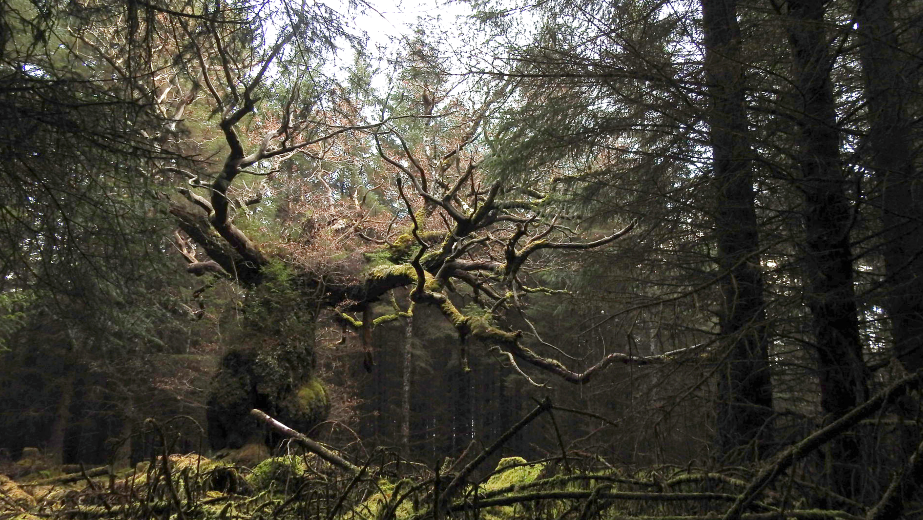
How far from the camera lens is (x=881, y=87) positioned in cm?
318

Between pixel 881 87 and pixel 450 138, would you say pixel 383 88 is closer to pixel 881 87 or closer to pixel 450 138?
pixel 450 138

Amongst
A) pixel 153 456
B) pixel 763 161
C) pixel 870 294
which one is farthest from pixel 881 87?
pixel 153 456

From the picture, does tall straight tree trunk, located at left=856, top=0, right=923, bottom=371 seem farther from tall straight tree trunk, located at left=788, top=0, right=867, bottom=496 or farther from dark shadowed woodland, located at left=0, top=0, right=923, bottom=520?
tall straight tree trunk, located at left=788, top=0, right=867, bottom=496

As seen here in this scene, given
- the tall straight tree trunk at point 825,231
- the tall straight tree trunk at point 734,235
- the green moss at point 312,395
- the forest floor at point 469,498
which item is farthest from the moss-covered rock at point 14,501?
the green moss at point 312,395

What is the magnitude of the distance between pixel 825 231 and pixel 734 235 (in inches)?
34.3

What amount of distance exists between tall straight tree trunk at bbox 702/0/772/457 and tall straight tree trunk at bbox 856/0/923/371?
598mm

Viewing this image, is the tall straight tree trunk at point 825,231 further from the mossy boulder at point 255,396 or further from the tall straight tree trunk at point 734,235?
the mossy boulder at point 255,396

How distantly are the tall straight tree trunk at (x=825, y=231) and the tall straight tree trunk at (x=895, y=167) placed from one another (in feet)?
0.64

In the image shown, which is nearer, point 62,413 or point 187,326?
point 187,326

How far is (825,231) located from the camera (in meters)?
3.44

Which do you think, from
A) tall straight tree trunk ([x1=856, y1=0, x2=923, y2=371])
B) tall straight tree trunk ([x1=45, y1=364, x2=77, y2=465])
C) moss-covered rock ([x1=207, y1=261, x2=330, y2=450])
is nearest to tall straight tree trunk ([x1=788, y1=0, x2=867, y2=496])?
tall straight tree trunk ([x1=856, y1=0, x2=923, y2=371])

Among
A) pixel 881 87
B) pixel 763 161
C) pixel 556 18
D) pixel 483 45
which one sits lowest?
pixel 763 161

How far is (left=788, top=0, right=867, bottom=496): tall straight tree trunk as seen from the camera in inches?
132

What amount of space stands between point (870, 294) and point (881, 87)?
Answer: 1.07 meters
